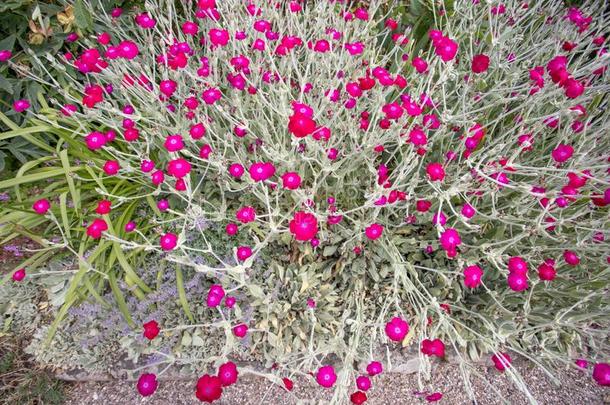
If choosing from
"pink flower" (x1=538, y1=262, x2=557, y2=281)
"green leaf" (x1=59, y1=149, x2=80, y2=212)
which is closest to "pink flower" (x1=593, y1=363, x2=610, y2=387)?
"pink flower" (x1=538, y1=262, x2=557, y2=281)

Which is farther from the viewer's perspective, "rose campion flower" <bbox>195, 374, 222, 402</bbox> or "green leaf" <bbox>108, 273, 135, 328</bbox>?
"green leaf" <bbox>108, 273, 135, 328</bbox>

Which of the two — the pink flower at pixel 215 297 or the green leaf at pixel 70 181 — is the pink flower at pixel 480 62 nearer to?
the pink flower at pixel 215 297

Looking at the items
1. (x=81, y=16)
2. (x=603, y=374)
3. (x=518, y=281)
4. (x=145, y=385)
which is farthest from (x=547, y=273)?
(x=81, y=16)

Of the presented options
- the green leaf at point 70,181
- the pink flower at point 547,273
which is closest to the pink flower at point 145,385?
the green leaf at point 70,181

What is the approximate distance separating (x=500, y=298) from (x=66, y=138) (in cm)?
280

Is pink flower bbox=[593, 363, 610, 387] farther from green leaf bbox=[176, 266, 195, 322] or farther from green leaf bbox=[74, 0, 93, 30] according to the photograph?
green leaf bbox=[74, 0, 93, 30]

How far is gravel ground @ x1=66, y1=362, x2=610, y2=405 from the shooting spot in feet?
7.25

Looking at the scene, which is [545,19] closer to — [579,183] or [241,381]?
[579,183]

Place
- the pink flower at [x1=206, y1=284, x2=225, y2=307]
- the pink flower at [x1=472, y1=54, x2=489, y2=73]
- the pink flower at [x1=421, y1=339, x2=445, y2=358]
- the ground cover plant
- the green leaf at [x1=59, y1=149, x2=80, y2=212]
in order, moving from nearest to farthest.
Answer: the pink flower at [x1=421, y1=339, x2=445, y2=358], the pink flower at [x1=206, y1=284, x2=225, y2=307], the pink flower at [x1=472, y1=54, x2=489, y2=73], the ground cover plant, the green leaf at [x1=59, y1=149, x2=80, y2=212]

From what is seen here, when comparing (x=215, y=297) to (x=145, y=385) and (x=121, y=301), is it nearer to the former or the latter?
(x=145, y=385)

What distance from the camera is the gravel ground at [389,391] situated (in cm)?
221

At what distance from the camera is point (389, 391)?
7.39 feet

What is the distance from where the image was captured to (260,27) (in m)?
1.98

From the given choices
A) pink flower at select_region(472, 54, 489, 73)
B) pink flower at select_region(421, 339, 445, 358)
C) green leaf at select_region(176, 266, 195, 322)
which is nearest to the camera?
pink flower at select_region(421, 339, 445, 358)
